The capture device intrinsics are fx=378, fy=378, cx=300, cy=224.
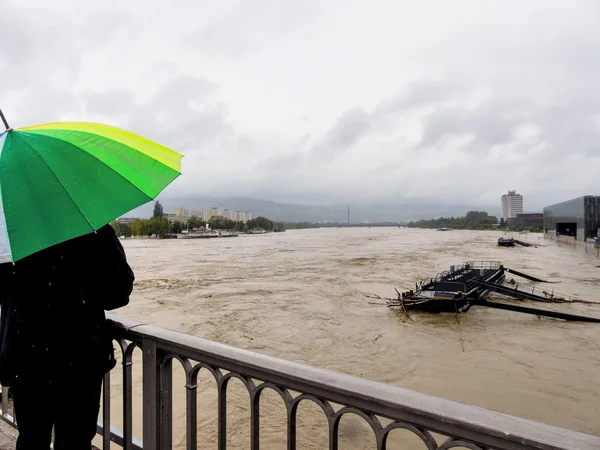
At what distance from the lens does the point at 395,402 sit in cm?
124

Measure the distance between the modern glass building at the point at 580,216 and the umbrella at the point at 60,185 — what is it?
6550cm

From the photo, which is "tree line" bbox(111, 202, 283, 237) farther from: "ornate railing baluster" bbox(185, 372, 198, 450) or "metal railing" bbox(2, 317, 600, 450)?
"ornate railing baluster" bbox(185, 372, 198, 450)

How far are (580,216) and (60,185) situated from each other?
69994 millimetres

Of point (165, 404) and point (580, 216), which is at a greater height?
point (580, 216)

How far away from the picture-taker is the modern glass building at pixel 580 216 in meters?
53.1

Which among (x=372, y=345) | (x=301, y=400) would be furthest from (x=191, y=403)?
(x=372, y=345)

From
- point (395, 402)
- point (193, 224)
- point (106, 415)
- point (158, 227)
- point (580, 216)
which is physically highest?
point (580, 216)

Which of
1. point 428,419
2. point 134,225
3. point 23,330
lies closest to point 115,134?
point 23,330

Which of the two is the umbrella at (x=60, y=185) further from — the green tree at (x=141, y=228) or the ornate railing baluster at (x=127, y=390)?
the green tree at (x=141, y=228)

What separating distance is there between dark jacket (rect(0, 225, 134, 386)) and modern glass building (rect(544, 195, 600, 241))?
65.6 m

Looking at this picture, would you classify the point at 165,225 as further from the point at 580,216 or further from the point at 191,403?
the point at 191,403

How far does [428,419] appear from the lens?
3.92 feet

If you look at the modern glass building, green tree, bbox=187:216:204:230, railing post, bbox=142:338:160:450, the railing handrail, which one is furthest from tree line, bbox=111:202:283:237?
the railing handrail

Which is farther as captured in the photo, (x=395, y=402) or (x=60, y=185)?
(x=60, y=185)
